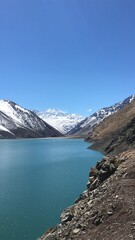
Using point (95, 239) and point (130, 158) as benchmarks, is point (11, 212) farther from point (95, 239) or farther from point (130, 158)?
point (95, 239)

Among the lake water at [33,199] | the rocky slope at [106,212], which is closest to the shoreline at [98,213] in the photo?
the rocky slope at [106,212]

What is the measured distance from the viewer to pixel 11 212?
43.3m

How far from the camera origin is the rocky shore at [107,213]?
82.1 ft

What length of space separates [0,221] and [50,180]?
96.8 feet

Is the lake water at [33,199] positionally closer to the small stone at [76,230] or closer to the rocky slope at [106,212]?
the rocky slope at [106,212]

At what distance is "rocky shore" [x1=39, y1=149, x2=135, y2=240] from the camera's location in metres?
25.0

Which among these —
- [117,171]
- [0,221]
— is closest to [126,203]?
[117,171]

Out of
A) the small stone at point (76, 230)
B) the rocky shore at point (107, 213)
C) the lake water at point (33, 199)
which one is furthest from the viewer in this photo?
the lake water at point (33, 199)

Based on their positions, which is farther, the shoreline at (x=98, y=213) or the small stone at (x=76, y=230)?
the small stone at (x=76, y=230)

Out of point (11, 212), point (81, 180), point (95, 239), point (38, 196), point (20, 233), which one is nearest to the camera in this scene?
point (95, 239)

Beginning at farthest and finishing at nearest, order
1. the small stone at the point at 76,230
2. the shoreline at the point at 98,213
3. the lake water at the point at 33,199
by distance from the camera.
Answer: the lake water at the point at 33,199 → the small stone at the point at 76,230 → the shoreline at the point at 98,213

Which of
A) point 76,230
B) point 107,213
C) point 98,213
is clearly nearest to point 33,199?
point 76,230

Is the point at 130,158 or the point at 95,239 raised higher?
the point at 130,158

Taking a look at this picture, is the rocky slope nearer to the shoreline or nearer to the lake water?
the shoreline
